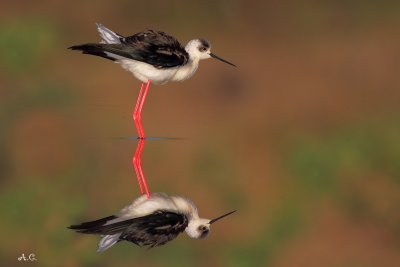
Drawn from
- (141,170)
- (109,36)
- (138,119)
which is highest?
(109,36)

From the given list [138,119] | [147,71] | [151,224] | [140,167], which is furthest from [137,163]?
[151,224]

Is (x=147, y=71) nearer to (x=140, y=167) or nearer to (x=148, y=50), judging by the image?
(x=148, y=50)

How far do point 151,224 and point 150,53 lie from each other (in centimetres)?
171

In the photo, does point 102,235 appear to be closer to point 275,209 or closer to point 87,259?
point 87,259

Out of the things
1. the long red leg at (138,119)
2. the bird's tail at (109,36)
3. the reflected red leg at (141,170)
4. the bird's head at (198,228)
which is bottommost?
the bird's head at (198,228)

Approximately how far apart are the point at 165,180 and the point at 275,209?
730 millimetres

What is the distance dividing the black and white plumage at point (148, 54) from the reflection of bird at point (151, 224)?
51.6 inches

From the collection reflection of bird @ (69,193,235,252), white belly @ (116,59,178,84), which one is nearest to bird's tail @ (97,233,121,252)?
reflection of bird @ (69,193,235,252)

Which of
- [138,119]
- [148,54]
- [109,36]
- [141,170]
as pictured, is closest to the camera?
[141,170]

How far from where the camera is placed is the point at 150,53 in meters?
5.86

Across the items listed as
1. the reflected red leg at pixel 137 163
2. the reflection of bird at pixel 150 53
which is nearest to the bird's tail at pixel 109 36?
the reflection of bird at pixel 150 53

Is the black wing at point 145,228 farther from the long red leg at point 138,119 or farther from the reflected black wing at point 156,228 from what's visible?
the long red leg at point 138,119

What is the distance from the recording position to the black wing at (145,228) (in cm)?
436

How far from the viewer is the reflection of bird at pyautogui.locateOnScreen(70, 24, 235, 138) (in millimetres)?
5793
